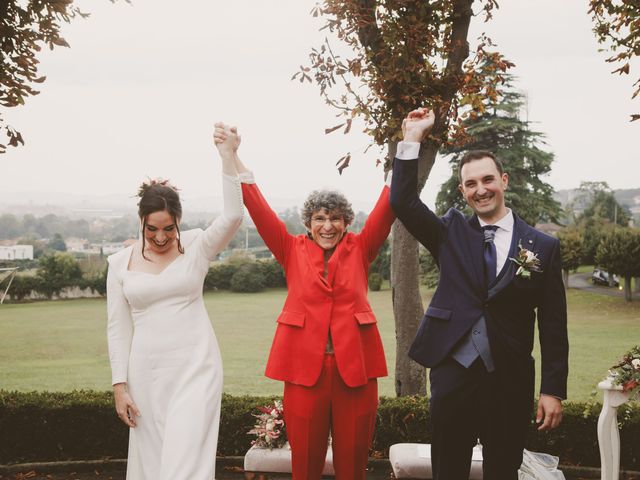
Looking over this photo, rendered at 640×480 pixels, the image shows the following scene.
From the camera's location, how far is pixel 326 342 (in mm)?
3121

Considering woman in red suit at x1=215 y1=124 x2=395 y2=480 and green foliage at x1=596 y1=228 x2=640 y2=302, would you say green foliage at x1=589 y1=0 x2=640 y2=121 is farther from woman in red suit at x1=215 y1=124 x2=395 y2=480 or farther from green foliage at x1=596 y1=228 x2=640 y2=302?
green foliage at x1=596 y1=228 x2=640 y2=302

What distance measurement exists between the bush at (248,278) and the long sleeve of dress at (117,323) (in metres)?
23.3

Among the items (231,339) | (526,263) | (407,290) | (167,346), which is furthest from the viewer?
(231,339)

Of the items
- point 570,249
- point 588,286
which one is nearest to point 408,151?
point 570,249

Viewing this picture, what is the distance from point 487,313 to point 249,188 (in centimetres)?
129

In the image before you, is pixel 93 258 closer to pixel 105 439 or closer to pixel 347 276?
pixel 105 439

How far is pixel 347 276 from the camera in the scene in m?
3.19

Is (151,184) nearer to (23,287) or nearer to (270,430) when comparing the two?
(270,430)

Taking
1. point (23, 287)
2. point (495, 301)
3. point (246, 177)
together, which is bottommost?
point (23, 287)

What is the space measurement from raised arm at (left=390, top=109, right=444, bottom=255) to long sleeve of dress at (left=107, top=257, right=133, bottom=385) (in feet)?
4.55

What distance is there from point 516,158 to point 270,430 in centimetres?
2211

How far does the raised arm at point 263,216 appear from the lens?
3264mm

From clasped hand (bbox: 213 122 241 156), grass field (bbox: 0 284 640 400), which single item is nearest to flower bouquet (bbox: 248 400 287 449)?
clasped hand (bbox: 213 122 241 156)

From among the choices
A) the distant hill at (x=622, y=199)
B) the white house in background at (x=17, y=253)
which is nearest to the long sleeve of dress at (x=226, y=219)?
the white house in background at (x=17, y=253)
